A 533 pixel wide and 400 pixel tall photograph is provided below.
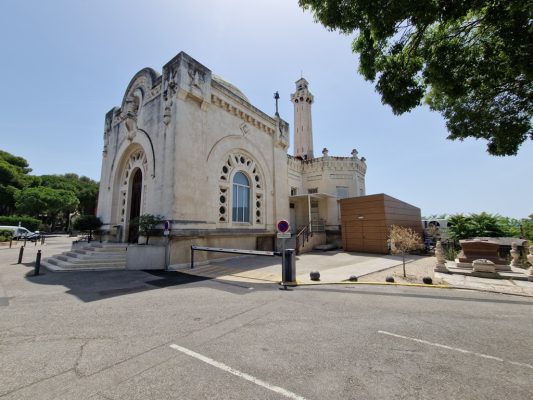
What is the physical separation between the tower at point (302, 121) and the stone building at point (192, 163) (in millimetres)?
10552

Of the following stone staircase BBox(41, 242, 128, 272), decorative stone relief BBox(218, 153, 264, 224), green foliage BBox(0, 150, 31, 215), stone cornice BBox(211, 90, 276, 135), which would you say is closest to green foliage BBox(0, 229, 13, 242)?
green foliage BBox(0, 150, 31, 215)

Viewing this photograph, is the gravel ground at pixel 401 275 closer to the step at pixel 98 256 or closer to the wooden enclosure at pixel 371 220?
the wooden enclosure at pixel 371 220

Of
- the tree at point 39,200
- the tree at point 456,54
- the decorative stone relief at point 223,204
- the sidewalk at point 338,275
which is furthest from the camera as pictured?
the tree at point 39,200

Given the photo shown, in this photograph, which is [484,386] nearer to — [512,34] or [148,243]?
[512,34]

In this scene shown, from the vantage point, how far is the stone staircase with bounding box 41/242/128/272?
10.0m

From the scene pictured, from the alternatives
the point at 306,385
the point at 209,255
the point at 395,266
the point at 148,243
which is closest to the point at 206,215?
the point at 209,255

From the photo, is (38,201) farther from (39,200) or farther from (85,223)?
(85,223)

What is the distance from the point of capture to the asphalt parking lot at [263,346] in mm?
2615

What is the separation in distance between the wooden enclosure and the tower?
12570 mm

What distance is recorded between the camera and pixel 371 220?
16.4 m

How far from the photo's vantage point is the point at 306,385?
2639mm

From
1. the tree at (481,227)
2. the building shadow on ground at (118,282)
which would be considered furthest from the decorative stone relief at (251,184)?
the tree at (481,227)

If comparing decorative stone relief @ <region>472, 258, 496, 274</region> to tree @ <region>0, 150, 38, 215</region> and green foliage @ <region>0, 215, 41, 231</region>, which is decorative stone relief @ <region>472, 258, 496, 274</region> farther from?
tree @ <region>0, 150, 38, 215</region>

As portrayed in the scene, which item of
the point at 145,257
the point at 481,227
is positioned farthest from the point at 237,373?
the point at 481,227
